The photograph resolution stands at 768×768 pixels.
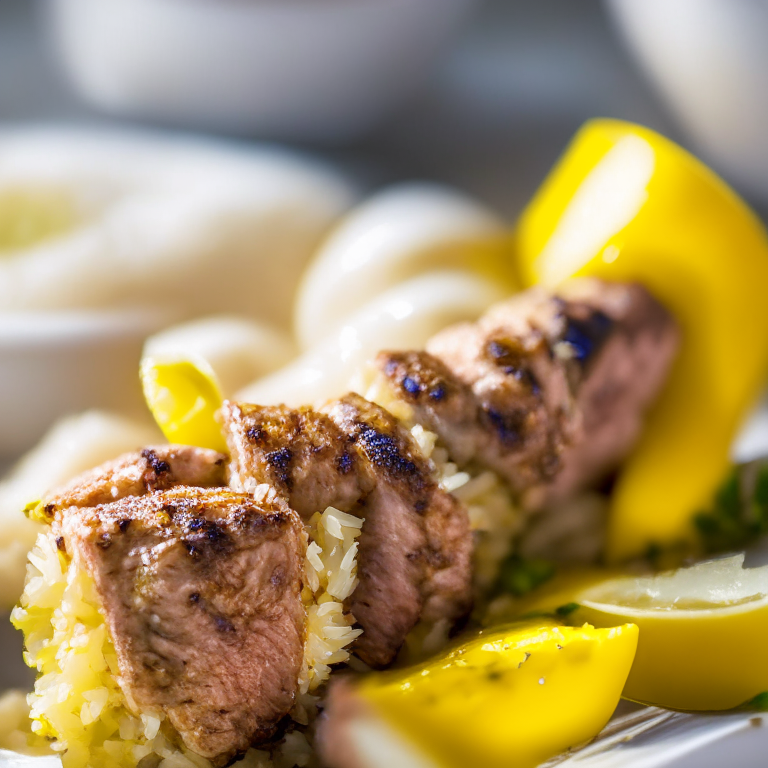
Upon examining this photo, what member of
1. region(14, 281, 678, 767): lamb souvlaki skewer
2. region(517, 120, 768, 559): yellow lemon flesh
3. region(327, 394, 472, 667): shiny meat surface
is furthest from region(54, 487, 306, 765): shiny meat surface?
region(517, 120, 768, 559): yellow lemon flesh

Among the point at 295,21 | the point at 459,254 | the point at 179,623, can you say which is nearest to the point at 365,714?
the point at 179,623

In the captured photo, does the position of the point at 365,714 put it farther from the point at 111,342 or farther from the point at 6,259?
the point at 6,259

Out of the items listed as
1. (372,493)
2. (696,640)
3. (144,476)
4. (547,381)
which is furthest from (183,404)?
(696,640)

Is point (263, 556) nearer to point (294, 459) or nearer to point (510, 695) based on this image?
point (294, 459)

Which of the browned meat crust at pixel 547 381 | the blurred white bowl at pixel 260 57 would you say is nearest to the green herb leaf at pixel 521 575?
the browned meat crust at pixel 547 381

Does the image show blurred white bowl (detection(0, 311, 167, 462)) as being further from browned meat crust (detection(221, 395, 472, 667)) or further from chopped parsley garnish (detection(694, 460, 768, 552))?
chopped parsley garnish (detection(694, 460, 768, 552))
